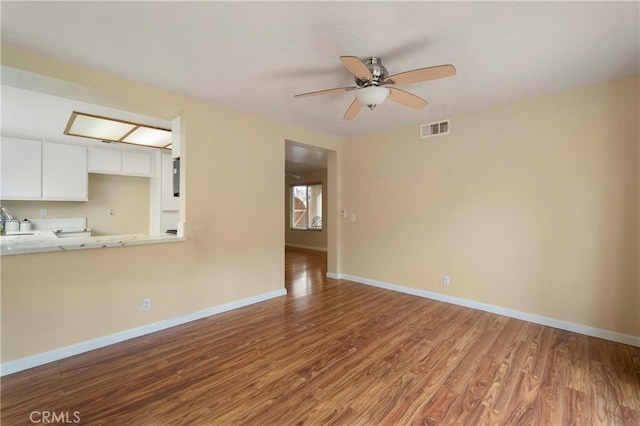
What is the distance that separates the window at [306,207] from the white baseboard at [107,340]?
5079mm

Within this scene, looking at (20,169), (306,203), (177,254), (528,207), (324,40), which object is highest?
(324,40)

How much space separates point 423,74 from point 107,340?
3.55 metres

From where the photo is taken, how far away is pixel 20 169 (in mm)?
4215

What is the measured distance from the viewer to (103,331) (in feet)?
8.26

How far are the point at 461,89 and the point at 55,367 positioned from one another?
442 cm

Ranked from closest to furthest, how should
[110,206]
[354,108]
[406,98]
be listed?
Result: [406,98]
[354,108]
[110,206]

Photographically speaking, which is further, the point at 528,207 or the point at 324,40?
the point at 528,207

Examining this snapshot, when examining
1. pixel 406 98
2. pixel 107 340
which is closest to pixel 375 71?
pixel 406 98

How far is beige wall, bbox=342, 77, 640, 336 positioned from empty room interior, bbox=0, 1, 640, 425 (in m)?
0.02

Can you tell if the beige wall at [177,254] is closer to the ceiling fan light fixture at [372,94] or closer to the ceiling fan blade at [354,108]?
the ceiling fan blade at [354,108]

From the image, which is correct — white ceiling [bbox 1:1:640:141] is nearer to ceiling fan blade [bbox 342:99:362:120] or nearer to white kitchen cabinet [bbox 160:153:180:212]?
ceiling fan blade [bbox 342:99:362:120]

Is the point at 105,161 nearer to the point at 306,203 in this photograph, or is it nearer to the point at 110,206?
the point at 110,206

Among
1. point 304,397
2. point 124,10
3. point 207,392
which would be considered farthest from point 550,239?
point 124,10

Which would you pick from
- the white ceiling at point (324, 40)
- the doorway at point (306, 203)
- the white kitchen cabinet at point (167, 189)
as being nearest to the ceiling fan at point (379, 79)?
the white ceiling at point (324, 40)
